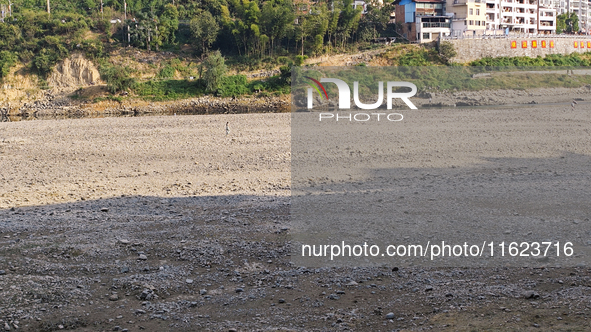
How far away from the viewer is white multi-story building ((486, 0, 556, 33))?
61.1 metres

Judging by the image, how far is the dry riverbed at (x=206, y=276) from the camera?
5832 mm

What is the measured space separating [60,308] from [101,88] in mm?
42747

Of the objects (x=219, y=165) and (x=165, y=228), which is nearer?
(x=165, y=228)

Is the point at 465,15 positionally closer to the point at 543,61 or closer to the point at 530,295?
the point at 543,61

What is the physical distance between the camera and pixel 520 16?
65.2 meters

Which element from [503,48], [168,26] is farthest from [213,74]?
[503,48]

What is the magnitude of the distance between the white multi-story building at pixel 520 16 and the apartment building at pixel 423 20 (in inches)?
263

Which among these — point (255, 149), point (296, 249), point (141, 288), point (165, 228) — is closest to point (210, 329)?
point (141, 288)

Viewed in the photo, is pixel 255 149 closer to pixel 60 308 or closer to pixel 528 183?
pixel 528 183

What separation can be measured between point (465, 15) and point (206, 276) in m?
55.6

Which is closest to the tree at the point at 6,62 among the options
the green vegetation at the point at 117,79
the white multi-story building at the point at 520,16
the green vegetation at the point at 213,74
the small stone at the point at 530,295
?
the green vegetation at the point at 117,79

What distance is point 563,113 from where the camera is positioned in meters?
25.1

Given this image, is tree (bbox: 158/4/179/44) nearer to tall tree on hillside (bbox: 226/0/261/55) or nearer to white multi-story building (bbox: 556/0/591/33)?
tall tree on hillside (bbox: 226/0/261/55)

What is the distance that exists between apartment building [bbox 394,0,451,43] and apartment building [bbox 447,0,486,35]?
29.2 inches
